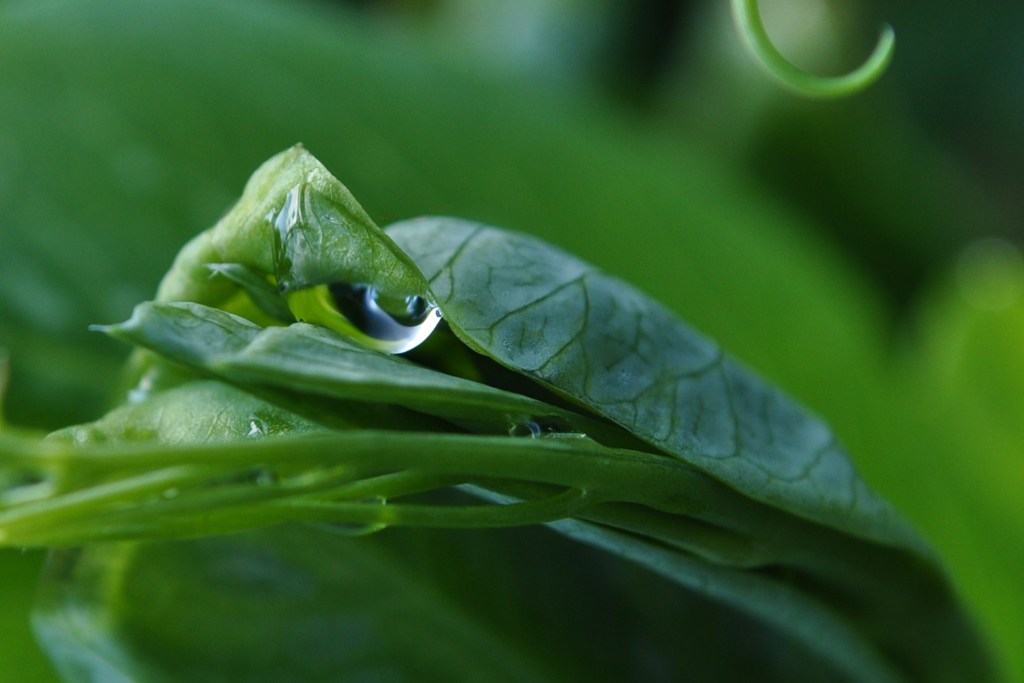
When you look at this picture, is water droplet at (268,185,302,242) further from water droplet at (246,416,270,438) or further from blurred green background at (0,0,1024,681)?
blurred green background at (0,0,1024,681)

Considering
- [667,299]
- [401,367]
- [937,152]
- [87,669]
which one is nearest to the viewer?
[401,367]

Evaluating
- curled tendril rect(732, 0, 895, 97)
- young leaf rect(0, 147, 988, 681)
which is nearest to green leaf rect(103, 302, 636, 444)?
young leaf rect(0, 147, 988, 681)

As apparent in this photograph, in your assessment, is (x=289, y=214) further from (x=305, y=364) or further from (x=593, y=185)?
(x=593, y=185)

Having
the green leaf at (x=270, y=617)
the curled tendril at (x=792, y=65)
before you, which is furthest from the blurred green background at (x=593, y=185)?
the curled tendril at (x=792, y=65)

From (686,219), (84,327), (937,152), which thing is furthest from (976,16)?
(84,327)

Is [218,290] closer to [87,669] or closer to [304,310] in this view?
[304,310]

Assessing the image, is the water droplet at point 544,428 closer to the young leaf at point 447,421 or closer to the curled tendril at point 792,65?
the young leaf at point 447,421

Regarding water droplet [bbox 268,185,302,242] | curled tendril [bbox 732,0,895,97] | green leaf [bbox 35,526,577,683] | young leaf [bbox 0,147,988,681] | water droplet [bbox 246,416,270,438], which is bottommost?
green leaf [bbox 35,526,577,683]
